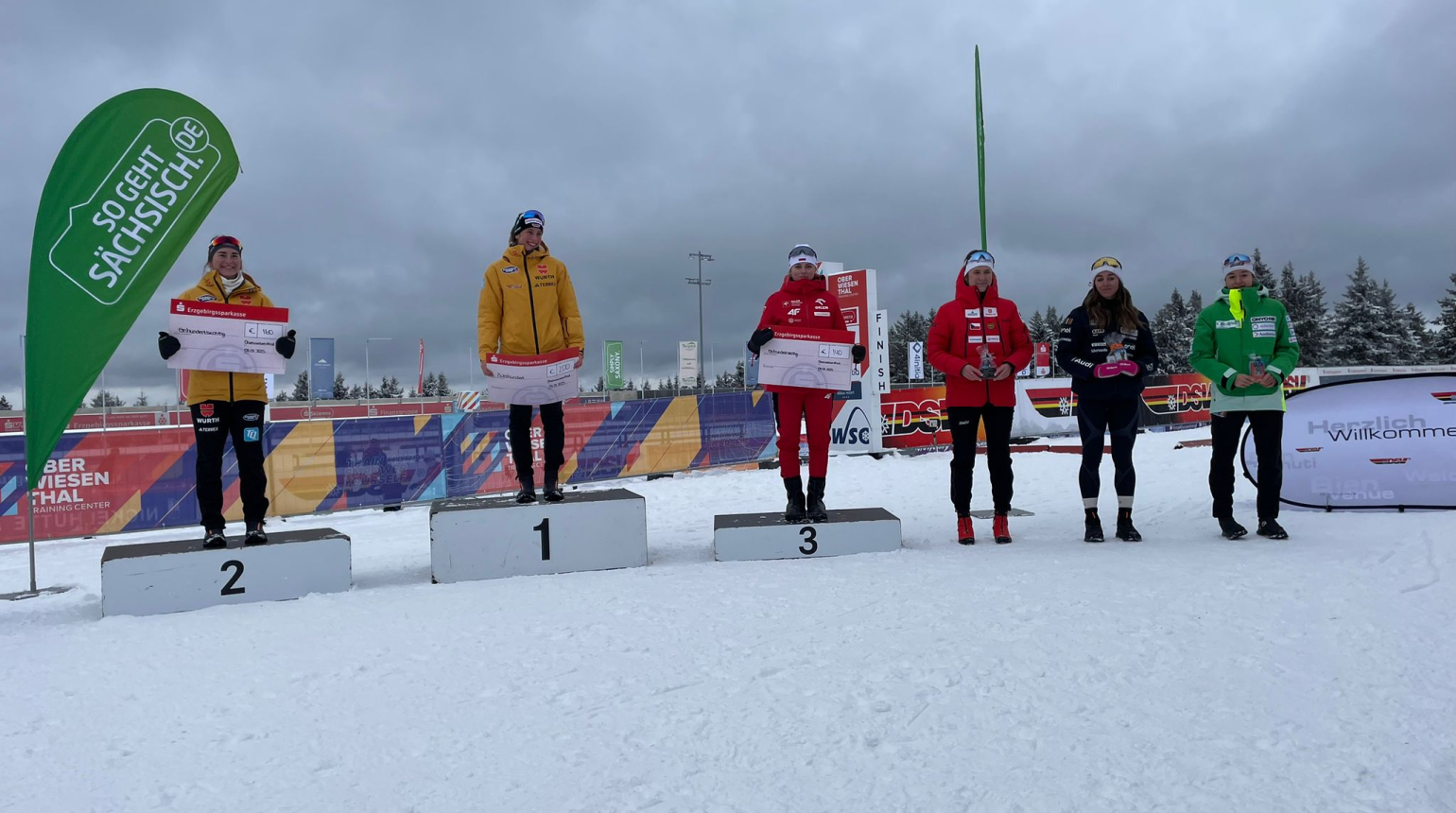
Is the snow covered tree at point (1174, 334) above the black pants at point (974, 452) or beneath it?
above

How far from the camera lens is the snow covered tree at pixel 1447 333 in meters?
44.5

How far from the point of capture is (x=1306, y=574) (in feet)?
11.5

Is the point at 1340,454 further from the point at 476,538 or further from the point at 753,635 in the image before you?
the point at 476,538

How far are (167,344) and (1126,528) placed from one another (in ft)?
18.9

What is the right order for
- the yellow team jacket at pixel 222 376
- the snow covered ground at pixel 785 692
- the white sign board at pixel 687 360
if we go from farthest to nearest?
the white sign board at pixel 687 360, the yellow team jacket at pixel 222 376, the snow covered ground at pixel 785 692

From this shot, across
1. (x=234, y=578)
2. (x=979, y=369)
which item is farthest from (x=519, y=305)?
(x=979, y=369)

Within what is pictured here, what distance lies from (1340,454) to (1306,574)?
2.63 meters

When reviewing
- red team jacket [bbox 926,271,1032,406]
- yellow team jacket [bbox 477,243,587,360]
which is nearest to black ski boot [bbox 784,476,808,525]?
red team jacket [bbox 926,271,1032,406]

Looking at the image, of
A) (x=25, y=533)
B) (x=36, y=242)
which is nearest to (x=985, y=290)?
(x=36, y=242)

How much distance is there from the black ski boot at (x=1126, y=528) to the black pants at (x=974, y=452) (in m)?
0.71

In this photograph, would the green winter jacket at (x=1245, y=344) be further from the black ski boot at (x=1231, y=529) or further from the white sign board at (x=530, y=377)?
the white sign board at (x=530, y=377)

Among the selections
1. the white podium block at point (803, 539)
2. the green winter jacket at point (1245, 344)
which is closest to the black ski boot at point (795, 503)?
the white podium block at point (803, 539)

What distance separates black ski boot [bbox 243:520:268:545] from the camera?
4156 millimetres

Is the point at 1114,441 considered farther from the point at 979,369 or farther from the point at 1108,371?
the point at 979,369
